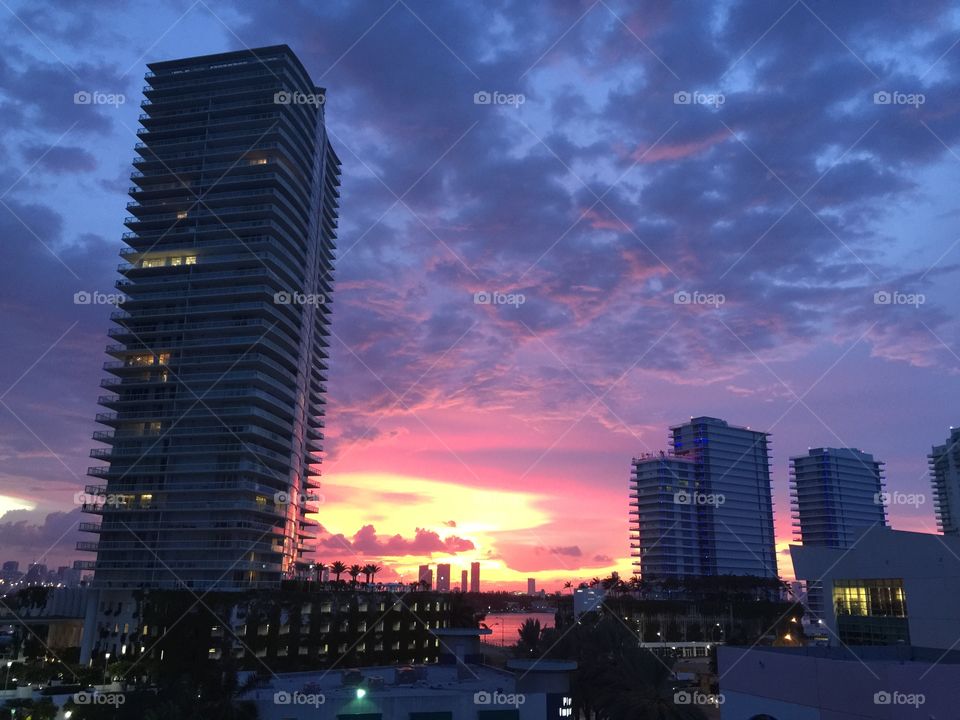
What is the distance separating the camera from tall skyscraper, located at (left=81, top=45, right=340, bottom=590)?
10544 cm

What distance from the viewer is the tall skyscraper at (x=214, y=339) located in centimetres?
10544

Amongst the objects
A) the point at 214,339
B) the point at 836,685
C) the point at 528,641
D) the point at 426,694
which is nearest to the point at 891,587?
the point at 836,685

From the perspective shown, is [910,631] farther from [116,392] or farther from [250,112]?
[250,112]

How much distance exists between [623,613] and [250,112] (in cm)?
14524

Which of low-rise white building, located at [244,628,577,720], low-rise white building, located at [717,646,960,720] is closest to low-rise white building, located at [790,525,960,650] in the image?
low-rise white building, located at [717,646,960,720]

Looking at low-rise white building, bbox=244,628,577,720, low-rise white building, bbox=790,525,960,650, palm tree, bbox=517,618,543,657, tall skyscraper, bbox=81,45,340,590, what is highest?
tall skyscraper, bbox=81,45,340,590

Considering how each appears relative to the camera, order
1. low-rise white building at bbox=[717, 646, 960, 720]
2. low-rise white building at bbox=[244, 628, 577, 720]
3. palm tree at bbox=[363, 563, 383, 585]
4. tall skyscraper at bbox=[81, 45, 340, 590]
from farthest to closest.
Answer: palm tree at bbox=[363, 563, 383, 585] → tall skyscraper at bbox=[81, 45, 340, 590] → low-rise white building at bbox=[244, 628, 577, 720] → low-rise white building at bbox=[717, 646, 960, 720]

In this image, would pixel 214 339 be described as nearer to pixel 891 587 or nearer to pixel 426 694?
pixel 426 694

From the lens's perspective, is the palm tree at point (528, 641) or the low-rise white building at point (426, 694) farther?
the palm tree at point (528, 641)

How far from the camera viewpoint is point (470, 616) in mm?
137875

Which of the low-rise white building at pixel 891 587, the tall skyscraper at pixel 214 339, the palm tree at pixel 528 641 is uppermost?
the tall skyscraper at pixel 214 339

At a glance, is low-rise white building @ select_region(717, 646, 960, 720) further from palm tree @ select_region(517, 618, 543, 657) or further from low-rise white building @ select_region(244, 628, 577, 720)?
palm tree @ select_region(517, 618, 543, 657)

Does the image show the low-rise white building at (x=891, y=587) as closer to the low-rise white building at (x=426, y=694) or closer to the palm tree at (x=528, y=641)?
the low-rise white building at (x=426, y=694)

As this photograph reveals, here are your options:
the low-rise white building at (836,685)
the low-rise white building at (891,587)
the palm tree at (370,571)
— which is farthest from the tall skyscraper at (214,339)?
the low-rise white building at (836,685)
